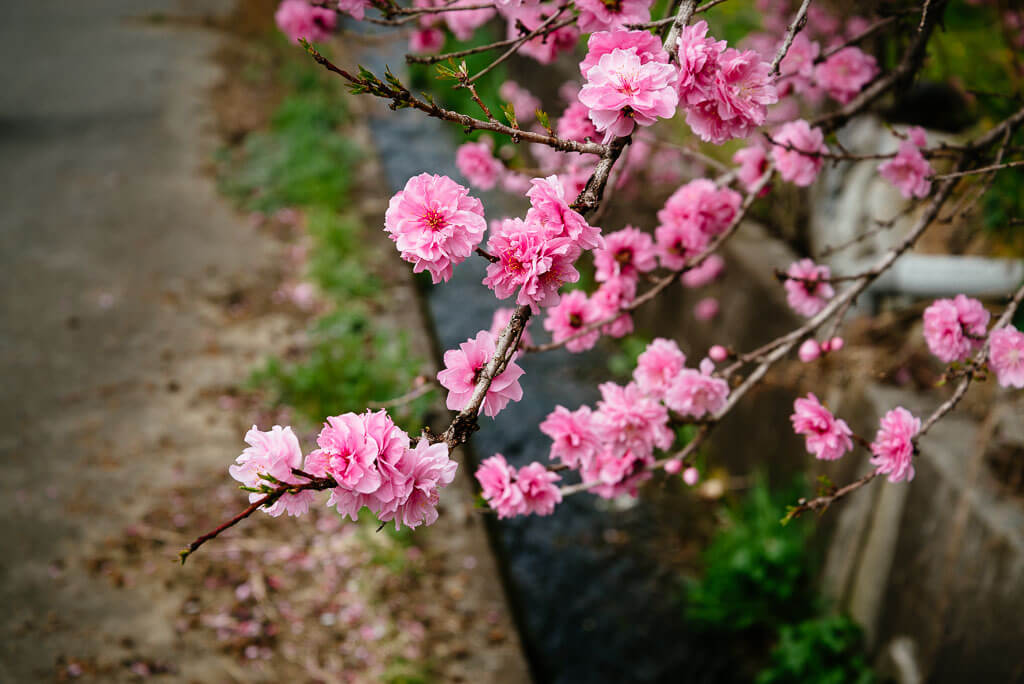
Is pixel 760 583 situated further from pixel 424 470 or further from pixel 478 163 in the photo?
pixel 424 470

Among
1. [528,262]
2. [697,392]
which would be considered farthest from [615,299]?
[528,262]

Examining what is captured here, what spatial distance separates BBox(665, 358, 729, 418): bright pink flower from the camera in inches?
56.6

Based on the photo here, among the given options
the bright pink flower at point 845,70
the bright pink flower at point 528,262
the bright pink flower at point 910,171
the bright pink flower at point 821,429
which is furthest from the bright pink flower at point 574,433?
the bright pink flower at point 845,70

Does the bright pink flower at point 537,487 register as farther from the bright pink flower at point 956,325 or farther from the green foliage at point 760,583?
the green foliage at point 760,583

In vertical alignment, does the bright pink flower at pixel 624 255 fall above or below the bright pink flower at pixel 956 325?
above

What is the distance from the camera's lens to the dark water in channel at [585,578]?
111 inches

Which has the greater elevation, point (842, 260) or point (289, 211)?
point (289, 211)

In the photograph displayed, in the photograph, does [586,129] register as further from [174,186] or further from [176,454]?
[174,186]

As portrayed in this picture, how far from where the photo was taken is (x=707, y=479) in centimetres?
374

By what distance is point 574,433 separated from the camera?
1396 millimetres

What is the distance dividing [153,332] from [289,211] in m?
1.61

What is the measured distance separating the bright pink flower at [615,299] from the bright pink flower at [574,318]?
17 millimetres

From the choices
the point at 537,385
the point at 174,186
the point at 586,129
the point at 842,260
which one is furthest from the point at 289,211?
the point at 586,129

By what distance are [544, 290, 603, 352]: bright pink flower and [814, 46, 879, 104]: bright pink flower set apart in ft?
2.66
